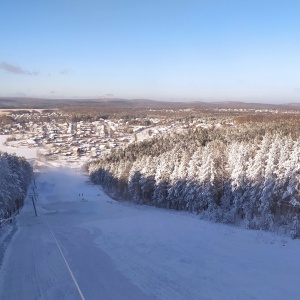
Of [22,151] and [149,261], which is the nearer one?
[149,261]

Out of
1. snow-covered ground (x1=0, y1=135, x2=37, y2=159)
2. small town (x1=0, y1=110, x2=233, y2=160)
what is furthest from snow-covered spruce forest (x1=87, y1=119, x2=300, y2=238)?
snow-covered ground (x1=0, y1=135, x2=37, y2=159)

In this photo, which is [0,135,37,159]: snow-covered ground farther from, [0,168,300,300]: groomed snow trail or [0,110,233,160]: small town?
[0,168,300,300]: groomed snow trail

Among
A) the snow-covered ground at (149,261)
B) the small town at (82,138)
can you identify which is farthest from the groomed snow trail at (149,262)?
the small town at (82,138)

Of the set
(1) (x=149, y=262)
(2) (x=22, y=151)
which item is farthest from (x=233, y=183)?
(2) (x=22, y=151)

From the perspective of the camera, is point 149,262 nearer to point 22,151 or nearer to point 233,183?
point 233,183

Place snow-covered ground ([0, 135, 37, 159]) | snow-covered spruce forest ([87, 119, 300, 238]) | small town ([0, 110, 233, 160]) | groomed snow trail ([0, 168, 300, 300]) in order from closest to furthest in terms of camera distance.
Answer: groomed snow trail ([0, 168, 300, 300]) → snow-covered spruce forest ([87, 119, 300, 238]) → snow-covered ground ([0, 135, 37, 159]) → small town ([0, 110, 233, 160])

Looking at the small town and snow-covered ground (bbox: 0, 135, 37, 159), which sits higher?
the small town

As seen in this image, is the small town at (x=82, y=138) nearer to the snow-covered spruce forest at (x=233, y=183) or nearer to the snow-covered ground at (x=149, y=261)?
the snow-covered spruce forest at (x=233, y=183)

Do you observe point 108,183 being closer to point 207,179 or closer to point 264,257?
point 207,179

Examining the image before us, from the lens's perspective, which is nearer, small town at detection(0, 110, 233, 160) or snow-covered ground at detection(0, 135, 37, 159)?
snow-covered ground at detection(0, 135, 37, 159)
